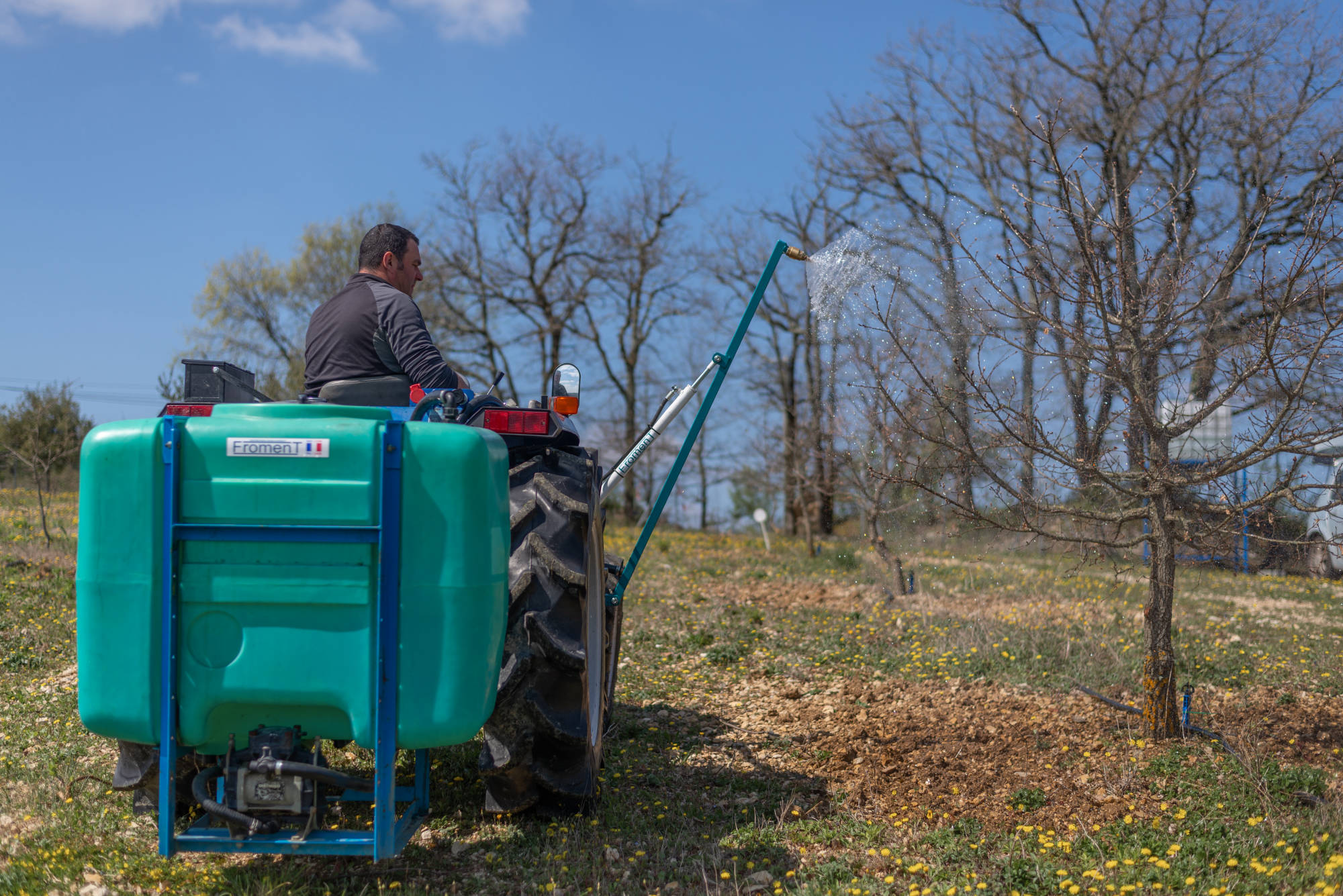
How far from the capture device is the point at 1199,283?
4762 mm

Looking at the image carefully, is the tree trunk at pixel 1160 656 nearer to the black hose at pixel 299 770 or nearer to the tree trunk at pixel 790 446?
the black hose at pixel 299 770

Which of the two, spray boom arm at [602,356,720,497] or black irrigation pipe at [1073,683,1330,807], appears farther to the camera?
spray boom arm at [602,356,720,497]

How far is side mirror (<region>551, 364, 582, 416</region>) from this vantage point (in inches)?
166

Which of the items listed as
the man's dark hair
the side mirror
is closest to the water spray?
the side mirror

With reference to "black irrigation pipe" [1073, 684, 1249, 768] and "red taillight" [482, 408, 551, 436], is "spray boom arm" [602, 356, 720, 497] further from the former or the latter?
"black irrigation pipe" [1073, 684, 1249, 768]

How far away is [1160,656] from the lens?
514cm

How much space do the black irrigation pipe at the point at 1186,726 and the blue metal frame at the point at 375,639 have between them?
12.3 feet

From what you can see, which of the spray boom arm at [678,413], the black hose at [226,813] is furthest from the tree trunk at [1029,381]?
the black hose at [226,813]

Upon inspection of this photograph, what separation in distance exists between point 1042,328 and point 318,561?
3.49 metres

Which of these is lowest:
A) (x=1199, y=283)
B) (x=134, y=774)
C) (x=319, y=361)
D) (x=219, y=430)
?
(x=134, y=774)

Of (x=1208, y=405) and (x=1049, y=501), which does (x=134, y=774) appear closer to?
(x=1049, y=501)

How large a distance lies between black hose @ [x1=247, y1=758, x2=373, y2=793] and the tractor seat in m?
1.54

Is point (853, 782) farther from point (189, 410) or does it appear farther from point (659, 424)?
point (189, 410)

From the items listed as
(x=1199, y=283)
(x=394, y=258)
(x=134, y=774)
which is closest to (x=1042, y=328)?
(x=1199, y=283)
